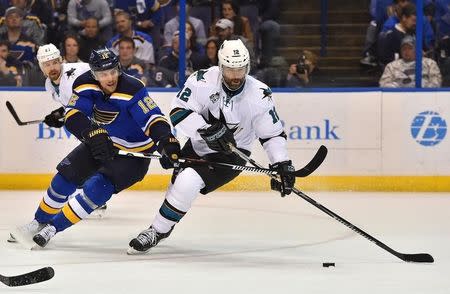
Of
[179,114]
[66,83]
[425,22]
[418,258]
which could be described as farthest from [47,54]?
[425,22]

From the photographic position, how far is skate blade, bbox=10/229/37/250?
5.69 m

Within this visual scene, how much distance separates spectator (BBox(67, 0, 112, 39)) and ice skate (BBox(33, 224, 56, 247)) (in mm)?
3311

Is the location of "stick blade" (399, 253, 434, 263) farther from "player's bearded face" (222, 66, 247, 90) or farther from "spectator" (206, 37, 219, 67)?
"spectator" (206, 37, 219, 67)

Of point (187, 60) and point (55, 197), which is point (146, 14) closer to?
point (187, 60)

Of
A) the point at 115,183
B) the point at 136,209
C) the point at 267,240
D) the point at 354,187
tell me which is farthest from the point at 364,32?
the point at 115,183

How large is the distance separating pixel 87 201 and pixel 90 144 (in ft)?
1.07

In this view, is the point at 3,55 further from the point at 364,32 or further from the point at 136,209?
the point at 364,32

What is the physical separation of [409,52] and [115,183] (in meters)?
3.53

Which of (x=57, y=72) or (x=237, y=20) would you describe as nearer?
(x=57, y=72)

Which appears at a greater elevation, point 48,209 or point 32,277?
point 32,277

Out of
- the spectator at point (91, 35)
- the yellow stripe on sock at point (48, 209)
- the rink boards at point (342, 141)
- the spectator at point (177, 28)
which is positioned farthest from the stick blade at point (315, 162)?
the spectator at point (91, 35)

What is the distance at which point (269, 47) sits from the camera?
338 inches

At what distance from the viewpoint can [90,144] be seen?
5418 millimetres

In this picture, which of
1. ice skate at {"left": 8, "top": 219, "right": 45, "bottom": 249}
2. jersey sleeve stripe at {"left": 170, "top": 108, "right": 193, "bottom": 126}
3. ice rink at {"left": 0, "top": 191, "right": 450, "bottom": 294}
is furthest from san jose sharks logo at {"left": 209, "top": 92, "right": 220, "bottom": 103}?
ice skate at {"left": 8, "top": 219, "right": 45, "bottom": 249}
